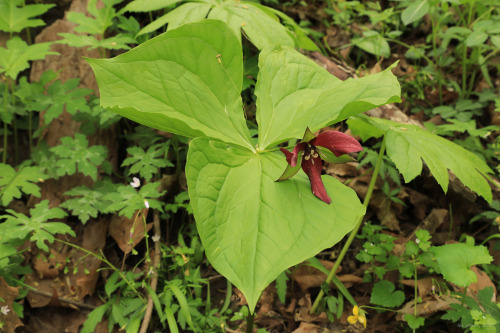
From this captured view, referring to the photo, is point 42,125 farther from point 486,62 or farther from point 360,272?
point 486,62

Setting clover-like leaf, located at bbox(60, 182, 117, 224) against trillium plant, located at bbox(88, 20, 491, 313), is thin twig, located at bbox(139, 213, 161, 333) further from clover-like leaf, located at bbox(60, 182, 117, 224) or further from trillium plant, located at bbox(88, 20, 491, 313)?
trillium plant, located at bbox(88, 20, 491, 313)

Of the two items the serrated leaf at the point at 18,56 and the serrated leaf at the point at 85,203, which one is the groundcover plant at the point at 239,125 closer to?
the serrated leaf at the point at 85,203

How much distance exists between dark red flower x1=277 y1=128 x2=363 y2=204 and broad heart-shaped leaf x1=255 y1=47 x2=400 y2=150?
0.27 feet

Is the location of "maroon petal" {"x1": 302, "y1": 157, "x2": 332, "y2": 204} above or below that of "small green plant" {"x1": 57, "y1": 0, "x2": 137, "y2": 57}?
below

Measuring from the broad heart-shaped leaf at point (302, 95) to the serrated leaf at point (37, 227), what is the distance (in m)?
1.28

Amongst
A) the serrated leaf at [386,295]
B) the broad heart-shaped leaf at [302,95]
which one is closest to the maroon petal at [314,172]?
the broad heart-shaped leaf at [302,95]

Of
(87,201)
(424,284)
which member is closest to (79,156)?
(87,201)

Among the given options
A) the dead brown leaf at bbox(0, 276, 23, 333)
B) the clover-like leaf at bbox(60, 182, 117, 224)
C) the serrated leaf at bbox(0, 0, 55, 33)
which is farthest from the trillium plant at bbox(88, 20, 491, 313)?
the serrated leaf at bbox(0, 0, 55, 33)

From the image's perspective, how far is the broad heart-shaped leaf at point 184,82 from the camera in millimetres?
1348

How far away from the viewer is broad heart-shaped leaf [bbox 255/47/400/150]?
4.66 ft

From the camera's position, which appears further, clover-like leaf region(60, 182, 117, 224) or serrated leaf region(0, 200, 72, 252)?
clover-like leaf region(60, 182, 117, 224)

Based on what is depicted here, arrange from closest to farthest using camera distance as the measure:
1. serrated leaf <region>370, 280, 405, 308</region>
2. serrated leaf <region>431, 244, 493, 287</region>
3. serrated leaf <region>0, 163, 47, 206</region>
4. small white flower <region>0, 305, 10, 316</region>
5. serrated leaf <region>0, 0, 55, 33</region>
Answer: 1. serrated leaf <region>431, 244, 493, 287</region>
2. small white flower <region>0, 305, 10, 316</region>
3. serrated leaf <region>370, 280, 405, 308</region>
4. serrated leaf <region>0, 163, 47, 206</region>
5. serrated leaf <region>0, 0, 55, 33</region>

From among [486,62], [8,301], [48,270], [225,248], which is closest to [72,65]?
[48,270]

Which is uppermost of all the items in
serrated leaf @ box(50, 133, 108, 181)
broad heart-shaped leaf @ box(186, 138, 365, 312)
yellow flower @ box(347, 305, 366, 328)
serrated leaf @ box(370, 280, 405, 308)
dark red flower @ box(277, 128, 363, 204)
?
dark red flower @ box(277, 128, 363, 204)
